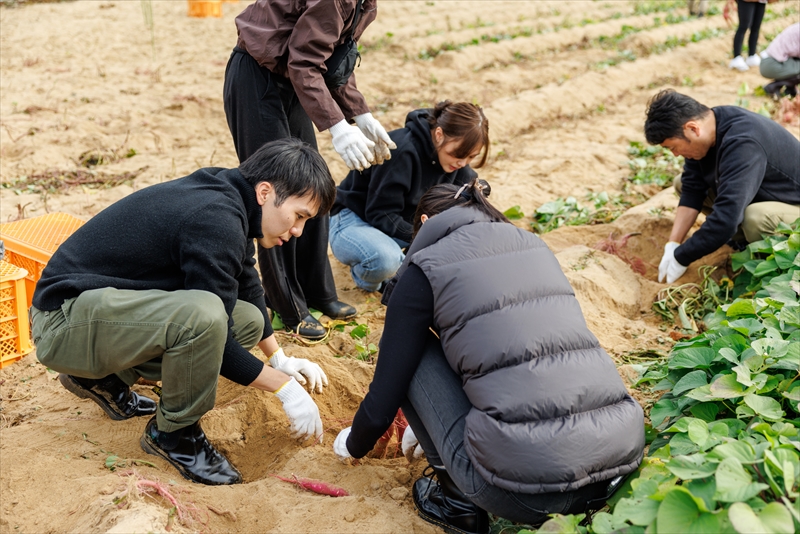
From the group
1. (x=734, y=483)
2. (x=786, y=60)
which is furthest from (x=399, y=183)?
(x=786, y=60)

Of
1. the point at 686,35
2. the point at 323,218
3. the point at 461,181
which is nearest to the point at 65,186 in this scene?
the point at 323,218

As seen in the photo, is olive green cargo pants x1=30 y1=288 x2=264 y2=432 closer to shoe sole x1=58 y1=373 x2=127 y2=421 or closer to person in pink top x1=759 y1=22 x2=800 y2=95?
shoe sole x1=58 y1=373 x2=127 y2=421

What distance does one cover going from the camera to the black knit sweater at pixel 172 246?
81.8 inches

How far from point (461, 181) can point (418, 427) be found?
1716mm

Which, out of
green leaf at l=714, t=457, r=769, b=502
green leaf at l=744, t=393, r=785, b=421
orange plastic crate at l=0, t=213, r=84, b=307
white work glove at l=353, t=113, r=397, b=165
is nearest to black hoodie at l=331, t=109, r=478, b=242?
white work glove at l=353, t=113, r=397, b=165

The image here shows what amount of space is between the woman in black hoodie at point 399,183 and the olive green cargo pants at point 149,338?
139cm

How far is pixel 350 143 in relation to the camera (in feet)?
9.39

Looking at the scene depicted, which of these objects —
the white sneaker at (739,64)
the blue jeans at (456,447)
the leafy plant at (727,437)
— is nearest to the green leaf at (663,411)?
the leafy plant at (727,437)

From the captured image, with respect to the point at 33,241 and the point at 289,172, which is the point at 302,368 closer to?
the point at 289,172

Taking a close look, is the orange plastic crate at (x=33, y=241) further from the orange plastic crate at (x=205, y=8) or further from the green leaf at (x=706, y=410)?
the orange plastic crate at (x=205, y=8)

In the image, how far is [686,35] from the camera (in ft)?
33.4

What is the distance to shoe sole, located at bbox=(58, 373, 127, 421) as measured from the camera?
2.51 meters

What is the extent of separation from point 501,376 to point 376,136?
1.66 meters

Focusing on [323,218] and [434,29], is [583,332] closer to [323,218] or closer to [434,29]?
[323,218]
